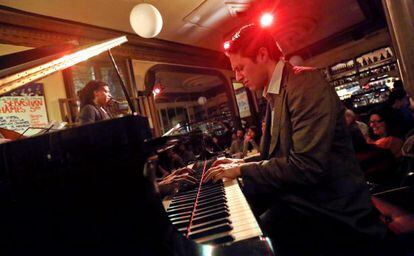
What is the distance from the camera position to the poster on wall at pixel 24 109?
454 centimetres

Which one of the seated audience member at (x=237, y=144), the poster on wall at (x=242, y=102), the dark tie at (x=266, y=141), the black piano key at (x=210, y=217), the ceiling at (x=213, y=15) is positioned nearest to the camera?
the black piano key at (x=210, y=217)

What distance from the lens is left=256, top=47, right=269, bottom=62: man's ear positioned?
1698 millimetres

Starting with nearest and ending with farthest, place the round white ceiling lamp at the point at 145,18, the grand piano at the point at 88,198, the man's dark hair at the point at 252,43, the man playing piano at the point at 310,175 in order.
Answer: the grand piano at the point at 88,198 → the man playing piano at the point at 310,175 → the man's dark hair at the point at 252,43 → the round white ceiling lamp at the point at 145,18

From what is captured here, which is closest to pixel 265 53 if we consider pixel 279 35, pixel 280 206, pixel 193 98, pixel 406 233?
pixel 280 206

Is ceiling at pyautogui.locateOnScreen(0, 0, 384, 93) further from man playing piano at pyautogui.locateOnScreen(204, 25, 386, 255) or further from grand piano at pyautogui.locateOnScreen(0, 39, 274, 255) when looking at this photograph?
grand piano at pyautogui.locateOnScreen(0, 39, 274, 255)

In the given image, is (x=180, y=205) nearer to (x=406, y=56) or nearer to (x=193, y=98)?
(x=406, y=56)

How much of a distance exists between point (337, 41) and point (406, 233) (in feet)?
34.7

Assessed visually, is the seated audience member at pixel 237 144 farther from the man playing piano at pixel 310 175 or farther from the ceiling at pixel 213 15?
the man playing piano at pixel 310 175

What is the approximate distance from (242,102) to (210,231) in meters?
10.2

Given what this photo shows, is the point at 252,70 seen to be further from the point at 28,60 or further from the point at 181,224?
the point at 28,60

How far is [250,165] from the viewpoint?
4.94 feet

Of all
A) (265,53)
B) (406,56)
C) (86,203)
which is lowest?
(86,203)

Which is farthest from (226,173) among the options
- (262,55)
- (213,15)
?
(213,15)

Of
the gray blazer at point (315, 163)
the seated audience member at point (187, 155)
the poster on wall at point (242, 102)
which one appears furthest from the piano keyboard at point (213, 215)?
the poster on wall at point (242, 102)
